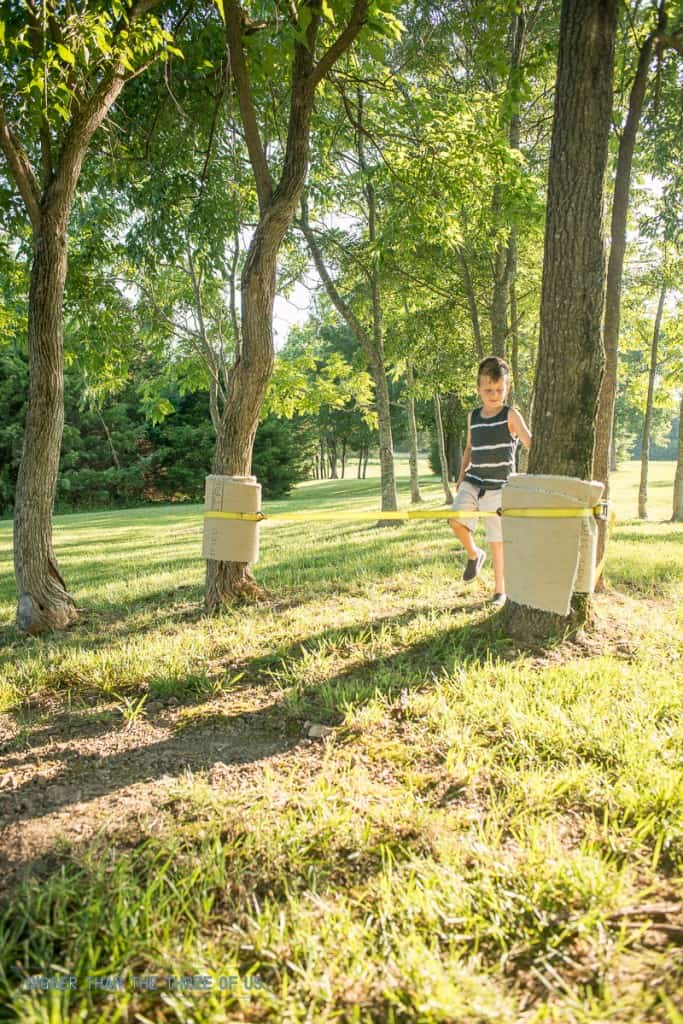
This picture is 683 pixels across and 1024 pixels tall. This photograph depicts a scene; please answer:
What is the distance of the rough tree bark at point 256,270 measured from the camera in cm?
482

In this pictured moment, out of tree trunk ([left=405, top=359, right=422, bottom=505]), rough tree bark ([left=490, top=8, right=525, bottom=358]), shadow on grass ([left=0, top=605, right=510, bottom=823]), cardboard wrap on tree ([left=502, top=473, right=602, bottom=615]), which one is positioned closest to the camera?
shadow on grass ([left=0, top=605, right=510, bottom=823])

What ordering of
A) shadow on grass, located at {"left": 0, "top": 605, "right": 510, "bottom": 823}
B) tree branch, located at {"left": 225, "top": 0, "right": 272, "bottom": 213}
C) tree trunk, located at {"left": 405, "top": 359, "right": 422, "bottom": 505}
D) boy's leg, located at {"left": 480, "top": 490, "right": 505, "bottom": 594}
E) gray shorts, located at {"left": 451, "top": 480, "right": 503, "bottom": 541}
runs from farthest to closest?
1. tree trunk, located at {"left": 405, "top": 359, "right": 422, "bottom": 505}
2. gray shorts, located at {"left": 451, "top": 480, "right": 503, "bottom": 541}
3. boy's leg, located at {"left": 480, "top": 490, "right": 505, "bottom": 594}
4. tree branch, located at {"left": 225, "top": 0, "right": 272, "bottom": 213}
5. shadow on grass, located at {"left": 0, "top": 605, "right": 510, "bottom": 823}

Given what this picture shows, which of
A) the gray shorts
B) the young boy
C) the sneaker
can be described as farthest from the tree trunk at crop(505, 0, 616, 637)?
the sneaker

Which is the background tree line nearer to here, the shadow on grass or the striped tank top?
the striped tank top

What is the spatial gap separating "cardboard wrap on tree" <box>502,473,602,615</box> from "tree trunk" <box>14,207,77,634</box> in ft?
12.5

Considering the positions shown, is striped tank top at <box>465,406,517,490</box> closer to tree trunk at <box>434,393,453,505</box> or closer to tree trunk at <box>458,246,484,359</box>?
tree trunk at <box>458,246,484,359</box>

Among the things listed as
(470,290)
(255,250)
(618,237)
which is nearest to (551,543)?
(618,237)

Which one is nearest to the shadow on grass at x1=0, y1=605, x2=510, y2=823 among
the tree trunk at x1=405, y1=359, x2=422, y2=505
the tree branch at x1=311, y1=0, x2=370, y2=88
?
the tree branch at x1=311, y1=0, x2=370, y2=88

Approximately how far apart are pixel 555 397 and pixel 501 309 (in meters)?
7.71

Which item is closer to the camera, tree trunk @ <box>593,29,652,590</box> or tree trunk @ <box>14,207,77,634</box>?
tree trunk @ <box>593,29,652,590</box>

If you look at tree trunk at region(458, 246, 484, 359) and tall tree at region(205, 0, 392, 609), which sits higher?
tree trunk at region(458, 246, 484, 359)

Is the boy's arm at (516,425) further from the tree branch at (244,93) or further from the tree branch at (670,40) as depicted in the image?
the tree branch at (670,40)

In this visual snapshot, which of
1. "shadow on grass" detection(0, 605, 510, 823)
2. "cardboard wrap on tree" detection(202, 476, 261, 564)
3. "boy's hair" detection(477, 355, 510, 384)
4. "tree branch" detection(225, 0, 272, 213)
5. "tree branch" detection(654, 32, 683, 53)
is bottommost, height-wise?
"shadow on grass" detection(0, 605, 510, 823)

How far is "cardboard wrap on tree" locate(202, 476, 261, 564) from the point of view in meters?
4.70
